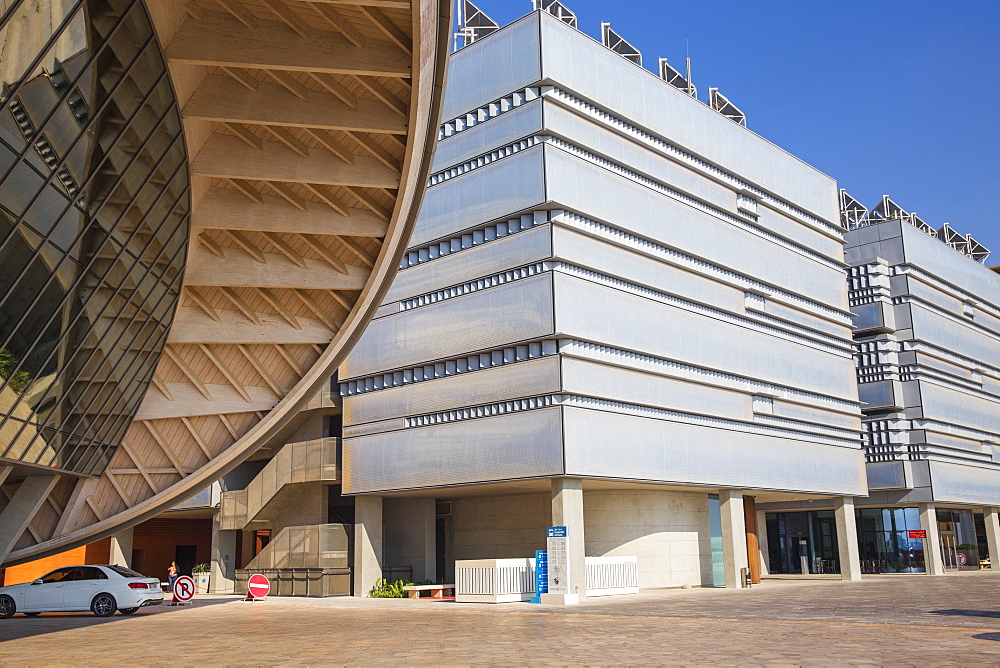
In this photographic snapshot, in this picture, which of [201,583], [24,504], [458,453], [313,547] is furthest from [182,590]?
[24,504]

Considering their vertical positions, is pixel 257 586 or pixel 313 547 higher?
pixel 313 547

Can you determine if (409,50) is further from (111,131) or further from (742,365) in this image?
(742,365)

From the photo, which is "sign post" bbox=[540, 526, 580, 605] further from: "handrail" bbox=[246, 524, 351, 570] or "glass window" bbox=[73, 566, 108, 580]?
"glass window" bbox=[73, 566, 108, 580]

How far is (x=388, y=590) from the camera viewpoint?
3678 centimetres

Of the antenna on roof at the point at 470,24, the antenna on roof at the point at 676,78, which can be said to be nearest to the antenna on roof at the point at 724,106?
the antenna on roof at the point at 676,78

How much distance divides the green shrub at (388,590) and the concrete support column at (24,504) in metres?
18.0

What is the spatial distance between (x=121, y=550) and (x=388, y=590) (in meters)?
18.3

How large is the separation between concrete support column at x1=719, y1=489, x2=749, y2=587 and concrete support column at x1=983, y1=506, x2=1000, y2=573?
105 feet

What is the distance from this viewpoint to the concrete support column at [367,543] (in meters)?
37.4

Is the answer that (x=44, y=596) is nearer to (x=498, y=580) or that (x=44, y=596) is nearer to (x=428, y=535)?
(x=498, y=580)

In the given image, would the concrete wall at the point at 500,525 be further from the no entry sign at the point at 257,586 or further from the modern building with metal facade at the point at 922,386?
the modern building with metal facade at the point at 922,386

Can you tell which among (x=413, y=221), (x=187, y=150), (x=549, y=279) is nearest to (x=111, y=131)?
(x=187, y=150)

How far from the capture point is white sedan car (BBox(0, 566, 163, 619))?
2720cm

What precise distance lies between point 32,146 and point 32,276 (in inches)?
113
